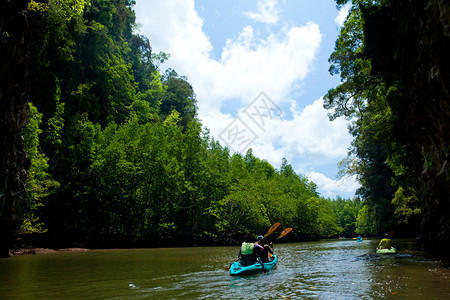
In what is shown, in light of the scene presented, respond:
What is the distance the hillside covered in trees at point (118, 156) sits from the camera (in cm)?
1521

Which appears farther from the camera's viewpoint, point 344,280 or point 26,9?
point 26,9

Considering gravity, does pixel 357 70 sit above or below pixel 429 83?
above

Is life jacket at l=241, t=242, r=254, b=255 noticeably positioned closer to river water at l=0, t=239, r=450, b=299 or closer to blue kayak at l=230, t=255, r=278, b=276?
blue kayak at l=230, t=255, r=278, b=276

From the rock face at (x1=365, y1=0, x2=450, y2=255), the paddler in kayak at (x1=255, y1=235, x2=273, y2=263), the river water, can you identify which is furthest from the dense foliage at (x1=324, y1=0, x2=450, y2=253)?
the paddler in kayak at (x1=255, y1=235, x2=273, y2=263)

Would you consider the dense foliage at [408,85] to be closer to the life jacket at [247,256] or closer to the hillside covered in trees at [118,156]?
the hillside covered in trees at [118,156]

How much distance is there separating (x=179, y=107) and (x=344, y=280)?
4780 cm

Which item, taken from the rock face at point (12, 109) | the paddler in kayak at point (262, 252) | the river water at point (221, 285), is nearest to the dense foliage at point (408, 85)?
the river water at point (221, 285)

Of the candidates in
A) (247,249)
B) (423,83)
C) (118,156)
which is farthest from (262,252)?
(118,156)

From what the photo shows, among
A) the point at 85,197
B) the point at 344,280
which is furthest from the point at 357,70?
the point at 85,197

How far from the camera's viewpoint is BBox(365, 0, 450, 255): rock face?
10344mm

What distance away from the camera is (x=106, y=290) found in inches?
296

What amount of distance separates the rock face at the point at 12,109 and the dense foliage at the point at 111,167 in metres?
5.12

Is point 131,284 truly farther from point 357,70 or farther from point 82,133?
point 82,133

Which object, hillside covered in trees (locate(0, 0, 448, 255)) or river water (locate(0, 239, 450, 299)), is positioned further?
hillside covered in trees (locate(0, 0, 448, 255))
